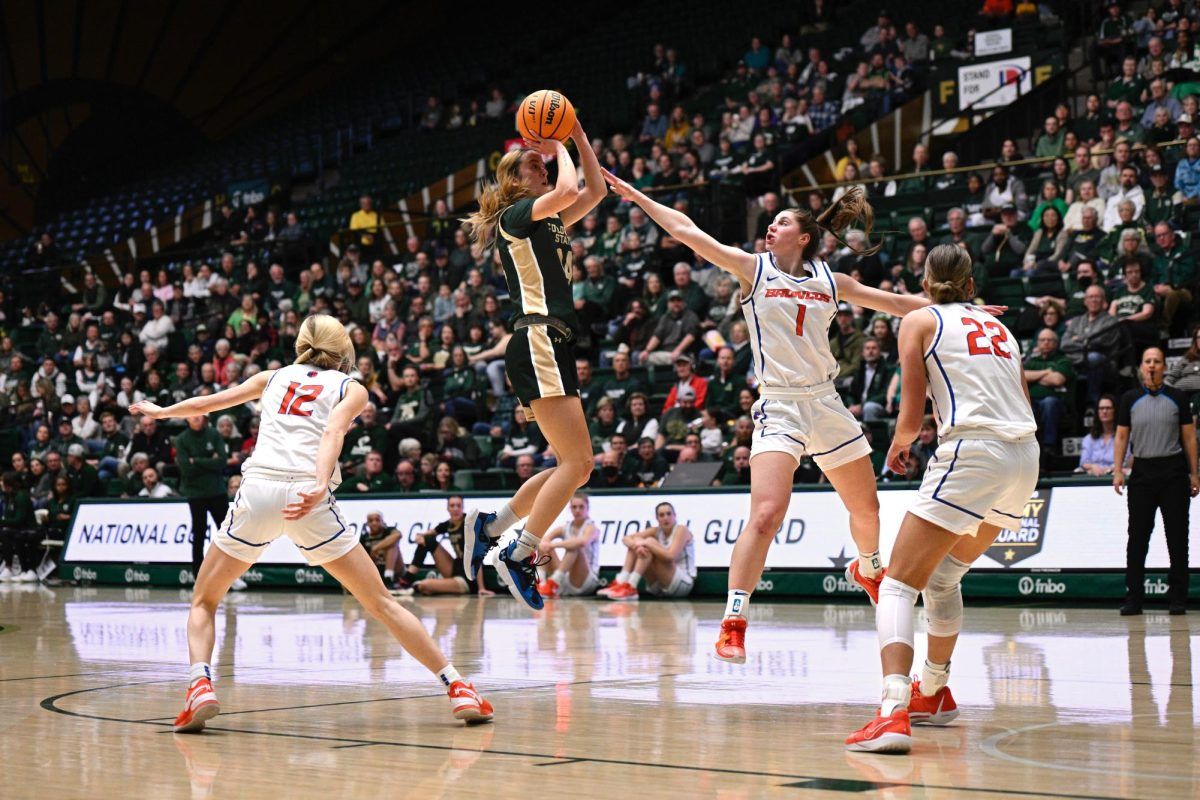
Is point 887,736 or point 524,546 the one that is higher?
point 524,546

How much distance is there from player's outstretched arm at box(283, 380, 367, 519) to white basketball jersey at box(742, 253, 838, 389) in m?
1.87

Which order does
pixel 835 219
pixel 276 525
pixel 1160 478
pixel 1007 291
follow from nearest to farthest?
pixel 276 525 < pixel 835 219 < pixel 1160 478 < pixel 1007 291

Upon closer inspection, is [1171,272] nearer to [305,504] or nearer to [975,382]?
[975,382]

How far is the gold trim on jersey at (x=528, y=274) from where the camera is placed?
21.8 ft

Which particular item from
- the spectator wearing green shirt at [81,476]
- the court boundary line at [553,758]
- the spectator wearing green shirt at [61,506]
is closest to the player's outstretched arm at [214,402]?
the court boundary line at [553,758]

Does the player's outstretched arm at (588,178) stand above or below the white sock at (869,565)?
above

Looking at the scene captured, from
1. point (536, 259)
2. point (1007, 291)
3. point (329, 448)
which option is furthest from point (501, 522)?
point (1007, 291)

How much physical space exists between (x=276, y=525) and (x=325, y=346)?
0.83 m

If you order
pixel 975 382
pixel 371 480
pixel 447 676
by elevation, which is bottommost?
pixel 447 676

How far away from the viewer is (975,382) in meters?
5.30

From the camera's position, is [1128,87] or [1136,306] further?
[1128,87]

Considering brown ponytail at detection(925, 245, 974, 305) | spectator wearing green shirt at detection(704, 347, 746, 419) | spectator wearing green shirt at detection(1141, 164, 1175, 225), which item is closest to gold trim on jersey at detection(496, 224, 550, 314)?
brown ponytail at detection(925, 245, 974, 305)

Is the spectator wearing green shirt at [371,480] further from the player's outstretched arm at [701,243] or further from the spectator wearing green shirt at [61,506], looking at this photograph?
the player's outstretched arm at [701,243]

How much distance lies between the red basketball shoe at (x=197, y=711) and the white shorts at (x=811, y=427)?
259cm
